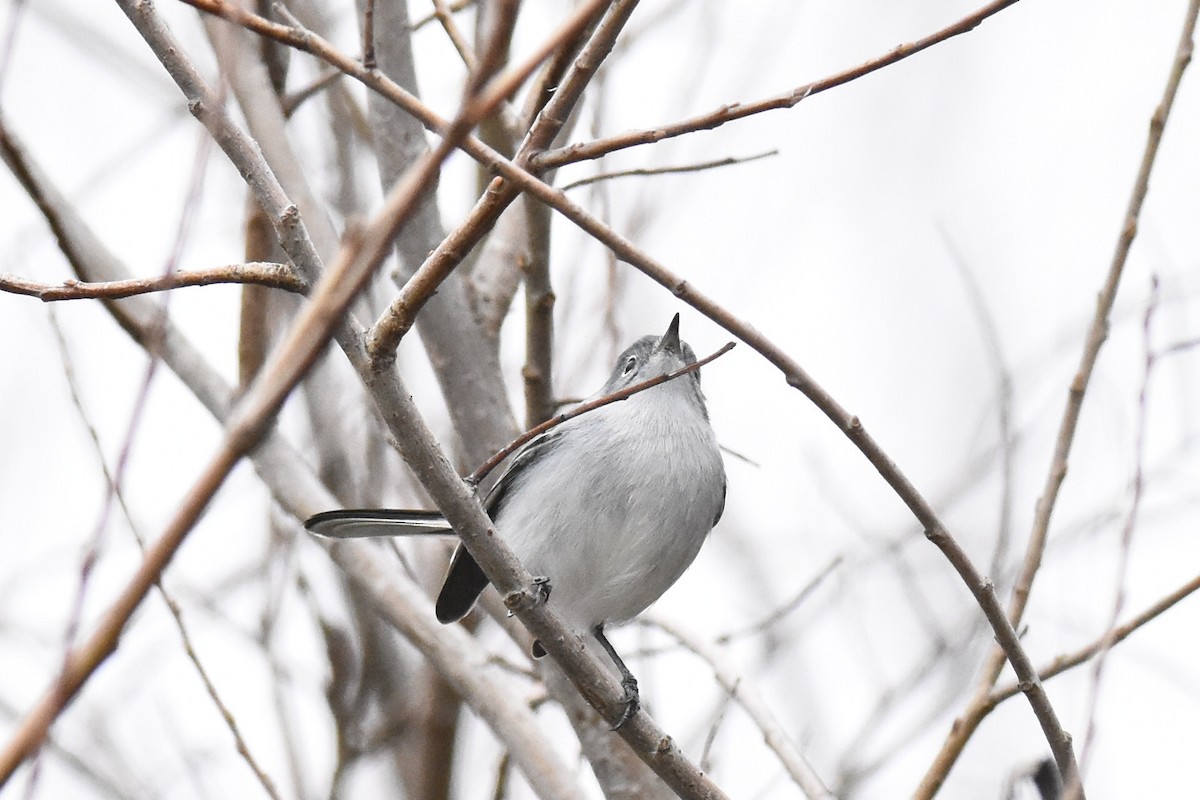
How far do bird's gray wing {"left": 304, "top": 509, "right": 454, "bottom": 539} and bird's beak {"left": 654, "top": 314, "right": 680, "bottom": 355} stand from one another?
2.77 ft

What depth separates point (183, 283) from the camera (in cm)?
161

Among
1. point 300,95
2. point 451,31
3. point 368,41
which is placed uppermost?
point 300,95

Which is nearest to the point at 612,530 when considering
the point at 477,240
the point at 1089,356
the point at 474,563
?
the point at 474,563

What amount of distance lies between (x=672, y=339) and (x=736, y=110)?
5.95ft

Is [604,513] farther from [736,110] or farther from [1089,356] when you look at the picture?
[736,110]

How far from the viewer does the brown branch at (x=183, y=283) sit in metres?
1.63

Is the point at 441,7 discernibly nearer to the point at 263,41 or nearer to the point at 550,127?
the point at 550,127

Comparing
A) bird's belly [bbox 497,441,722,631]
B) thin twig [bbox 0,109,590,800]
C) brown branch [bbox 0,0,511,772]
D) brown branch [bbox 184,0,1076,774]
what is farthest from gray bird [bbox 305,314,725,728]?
brown branch [bbox 0,0,511,772]

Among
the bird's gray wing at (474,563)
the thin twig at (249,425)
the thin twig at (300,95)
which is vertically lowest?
the thin twig at (249,425)

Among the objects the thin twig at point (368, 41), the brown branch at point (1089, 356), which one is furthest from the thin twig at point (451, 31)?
the brown branch at point (1089, 356)

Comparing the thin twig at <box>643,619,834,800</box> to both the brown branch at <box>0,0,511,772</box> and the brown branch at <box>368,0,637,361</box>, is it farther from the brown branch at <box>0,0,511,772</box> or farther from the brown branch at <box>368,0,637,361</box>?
the brown branch at <box>0,0,511,772</box>

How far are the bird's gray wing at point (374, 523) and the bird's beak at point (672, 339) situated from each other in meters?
0.84

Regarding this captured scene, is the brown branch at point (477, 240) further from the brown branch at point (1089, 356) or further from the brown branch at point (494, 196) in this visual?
the brown branch at point (1089, 356)

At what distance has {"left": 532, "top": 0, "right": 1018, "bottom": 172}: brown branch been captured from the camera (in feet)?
5.40
